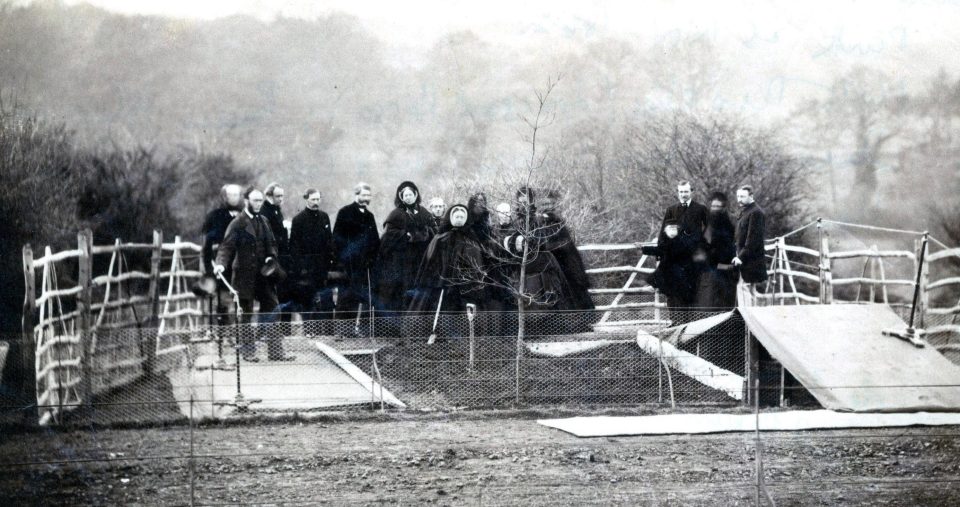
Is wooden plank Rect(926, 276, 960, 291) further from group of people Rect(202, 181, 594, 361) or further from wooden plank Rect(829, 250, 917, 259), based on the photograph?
group of people Rect(202, 181, 594, 361)

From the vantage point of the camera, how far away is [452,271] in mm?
8188

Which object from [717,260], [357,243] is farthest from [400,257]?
[717,260]

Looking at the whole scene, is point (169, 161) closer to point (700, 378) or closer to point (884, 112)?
point (700, 378)

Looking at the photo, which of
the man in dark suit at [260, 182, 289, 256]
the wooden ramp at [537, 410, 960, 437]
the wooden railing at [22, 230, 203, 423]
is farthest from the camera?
the man in dark suit at [260, 182, 289, 256]

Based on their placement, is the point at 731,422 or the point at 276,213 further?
the point at 276,213

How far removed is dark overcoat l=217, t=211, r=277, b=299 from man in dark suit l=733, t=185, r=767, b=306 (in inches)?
148

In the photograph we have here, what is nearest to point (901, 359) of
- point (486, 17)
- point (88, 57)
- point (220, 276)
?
point (486, 17)

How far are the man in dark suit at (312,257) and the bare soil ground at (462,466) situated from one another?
1244mm

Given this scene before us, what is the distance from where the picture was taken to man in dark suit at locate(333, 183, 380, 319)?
8156 millimetres

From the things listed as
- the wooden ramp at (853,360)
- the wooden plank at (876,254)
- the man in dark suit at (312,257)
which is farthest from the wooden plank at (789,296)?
the man in dark suit at (312,257)

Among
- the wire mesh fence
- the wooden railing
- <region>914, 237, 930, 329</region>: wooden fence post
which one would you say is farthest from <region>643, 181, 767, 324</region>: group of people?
the wooden railing

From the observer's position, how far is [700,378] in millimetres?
7828

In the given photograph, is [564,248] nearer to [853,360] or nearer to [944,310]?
[853,360]

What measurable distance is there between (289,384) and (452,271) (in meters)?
1.57
